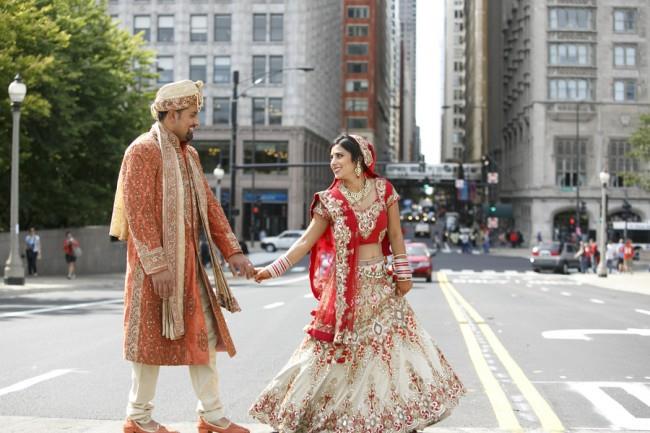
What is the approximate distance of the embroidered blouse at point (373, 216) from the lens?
6441 mm

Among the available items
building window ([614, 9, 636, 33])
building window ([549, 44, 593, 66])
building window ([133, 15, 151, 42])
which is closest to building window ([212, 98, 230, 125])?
building window ([133, 15, 151, 42])

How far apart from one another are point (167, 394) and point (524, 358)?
4656mm

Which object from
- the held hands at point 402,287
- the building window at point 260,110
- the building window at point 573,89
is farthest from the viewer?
the building window at point 573,89

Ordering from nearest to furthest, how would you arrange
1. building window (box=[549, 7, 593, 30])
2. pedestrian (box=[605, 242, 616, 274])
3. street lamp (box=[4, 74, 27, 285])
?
1. street lamp (box=[4, 74, 27, 285])
2. pedestrian (box=[605, 242, 616, 274])
3. building window (box=[549, 7, 593, 30])

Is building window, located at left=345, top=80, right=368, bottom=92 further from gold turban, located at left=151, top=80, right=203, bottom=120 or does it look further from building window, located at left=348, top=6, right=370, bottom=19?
gold turban, located at left=151, top=80, right=203, bottom=120

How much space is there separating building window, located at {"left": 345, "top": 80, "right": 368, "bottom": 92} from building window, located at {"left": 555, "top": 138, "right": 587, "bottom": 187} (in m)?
47.3

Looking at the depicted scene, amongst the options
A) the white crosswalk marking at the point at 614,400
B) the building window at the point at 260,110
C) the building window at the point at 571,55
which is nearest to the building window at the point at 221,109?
the building window at the point at 260,110

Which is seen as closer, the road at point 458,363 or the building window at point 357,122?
the road at point 458,363

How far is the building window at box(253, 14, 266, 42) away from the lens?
7931cm

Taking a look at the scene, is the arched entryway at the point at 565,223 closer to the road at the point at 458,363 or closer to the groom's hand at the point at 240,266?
the road at the point at 458,363

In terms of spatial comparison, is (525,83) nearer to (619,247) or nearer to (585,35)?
(585,35)

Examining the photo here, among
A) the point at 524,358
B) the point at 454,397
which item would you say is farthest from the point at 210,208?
the point at 524,358

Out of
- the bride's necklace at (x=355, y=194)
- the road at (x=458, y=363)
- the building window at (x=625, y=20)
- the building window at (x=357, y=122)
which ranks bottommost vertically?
the road at (x=458, y=363)

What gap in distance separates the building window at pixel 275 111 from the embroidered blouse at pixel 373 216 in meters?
73.4
